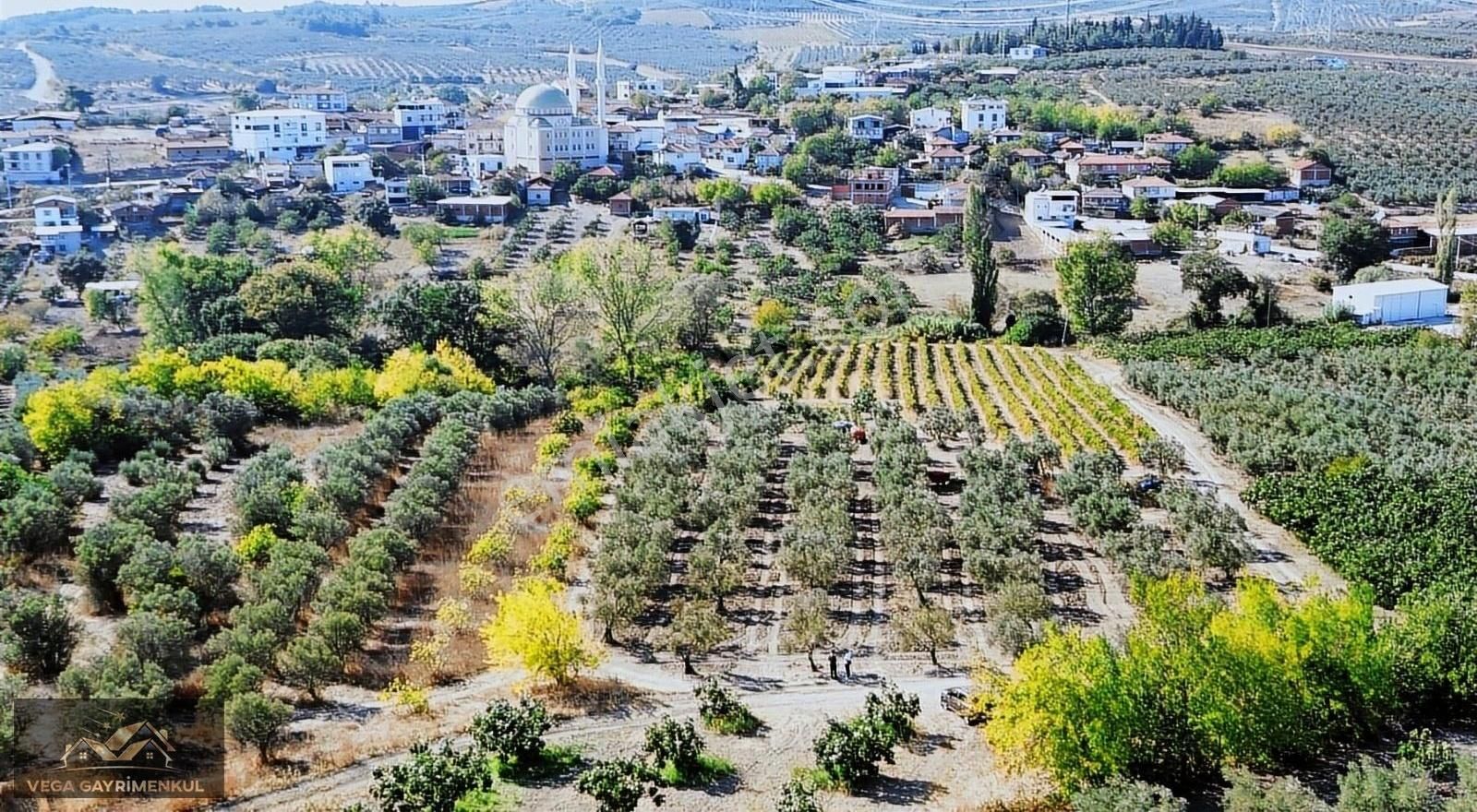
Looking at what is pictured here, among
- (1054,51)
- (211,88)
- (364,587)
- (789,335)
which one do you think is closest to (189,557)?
(364,587)

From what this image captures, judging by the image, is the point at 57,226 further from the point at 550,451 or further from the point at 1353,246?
the point at 1353,246

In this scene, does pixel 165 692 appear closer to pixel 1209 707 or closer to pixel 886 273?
pixel 1209 707

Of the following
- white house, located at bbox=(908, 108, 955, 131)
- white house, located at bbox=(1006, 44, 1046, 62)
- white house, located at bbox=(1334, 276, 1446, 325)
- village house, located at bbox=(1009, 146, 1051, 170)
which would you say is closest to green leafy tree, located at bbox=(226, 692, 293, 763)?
white house, located at bbox=(1334, 276, 1446, 325)

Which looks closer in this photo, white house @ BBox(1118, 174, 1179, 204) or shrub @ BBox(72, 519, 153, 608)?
shrub @ BBox(72, 519, 153, 608)

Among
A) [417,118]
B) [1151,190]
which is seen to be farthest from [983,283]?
[417,118]

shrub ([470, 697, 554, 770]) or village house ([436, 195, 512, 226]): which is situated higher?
village house ([436, 195, 512, 226])

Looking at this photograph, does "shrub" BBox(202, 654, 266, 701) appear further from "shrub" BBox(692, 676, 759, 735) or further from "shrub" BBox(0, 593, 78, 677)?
→ "shrub" BBox(692, 676, 759, 735)
